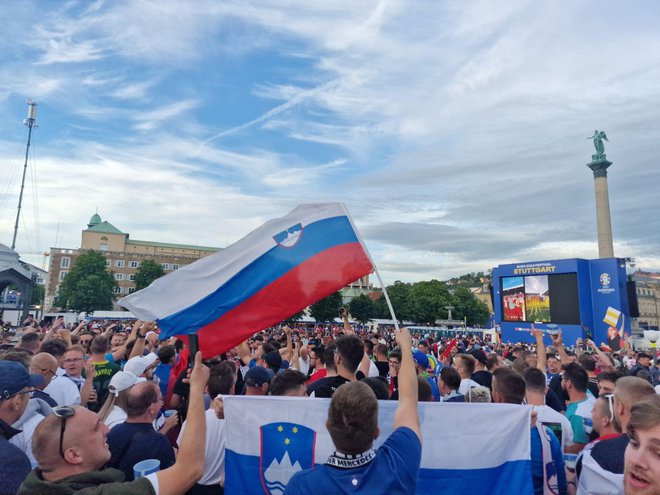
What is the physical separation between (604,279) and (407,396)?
41860 millimetres

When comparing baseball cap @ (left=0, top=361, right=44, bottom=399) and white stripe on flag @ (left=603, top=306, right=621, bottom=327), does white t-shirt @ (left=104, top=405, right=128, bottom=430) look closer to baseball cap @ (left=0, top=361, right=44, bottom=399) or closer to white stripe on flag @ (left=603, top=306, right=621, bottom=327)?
baseball cap @ (left=0, top=361, right=44, bottom=399)

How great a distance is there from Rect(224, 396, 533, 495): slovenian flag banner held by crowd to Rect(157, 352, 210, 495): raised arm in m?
1.01

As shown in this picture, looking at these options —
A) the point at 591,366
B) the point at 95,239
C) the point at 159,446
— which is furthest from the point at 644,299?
the point at 95,239

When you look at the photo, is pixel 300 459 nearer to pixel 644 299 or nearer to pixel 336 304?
pixel 336 304

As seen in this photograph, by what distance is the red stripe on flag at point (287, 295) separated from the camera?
4105 mm

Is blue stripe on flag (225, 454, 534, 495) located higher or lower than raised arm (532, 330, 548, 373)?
lower

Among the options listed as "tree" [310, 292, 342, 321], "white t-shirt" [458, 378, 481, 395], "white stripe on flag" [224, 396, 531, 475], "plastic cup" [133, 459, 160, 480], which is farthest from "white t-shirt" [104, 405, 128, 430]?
"tree" [310, 292, 342, 321]

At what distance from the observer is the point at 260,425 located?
337cm

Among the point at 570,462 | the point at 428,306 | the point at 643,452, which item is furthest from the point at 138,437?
the point at 428,306

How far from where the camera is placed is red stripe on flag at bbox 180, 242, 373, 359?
13.5 feet

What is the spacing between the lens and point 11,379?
312 centimetres

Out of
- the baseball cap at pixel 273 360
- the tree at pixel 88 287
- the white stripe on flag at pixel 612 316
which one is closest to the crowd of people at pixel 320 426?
the baseball cap at pixel 273 360

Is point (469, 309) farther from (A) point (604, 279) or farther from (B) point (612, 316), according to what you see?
(B) point (612, 316)

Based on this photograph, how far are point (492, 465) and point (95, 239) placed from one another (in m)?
120
